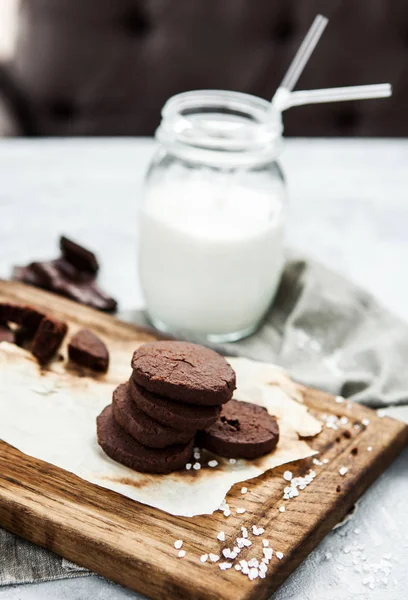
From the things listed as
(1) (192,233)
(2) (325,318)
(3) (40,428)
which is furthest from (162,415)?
(2) (325,318)

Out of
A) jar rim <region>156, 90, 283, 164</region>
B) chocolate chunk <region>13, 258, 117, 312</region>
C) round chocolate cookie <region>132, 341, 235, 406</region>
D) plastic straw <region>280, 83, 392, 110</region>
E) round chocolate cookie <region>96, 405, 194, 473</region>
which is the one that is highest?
plastic straw <region>280, 83, 392, 110</region>

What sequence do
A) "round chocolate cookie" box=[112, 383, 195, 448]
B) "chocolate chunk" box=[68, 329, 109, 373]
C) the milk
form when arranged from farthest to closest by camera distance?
the milk, "chocolate chunk" box=[68, 329, 109, 373], "round chocolate cookie" box=[112, 383, 195, 448]

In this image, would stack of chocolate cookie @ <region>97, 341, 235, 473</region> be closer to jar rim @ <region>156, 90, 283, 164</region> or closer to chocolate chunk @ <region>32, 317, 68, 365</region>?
chocolate chunk @ <region>32, 317, 68, 365</region>

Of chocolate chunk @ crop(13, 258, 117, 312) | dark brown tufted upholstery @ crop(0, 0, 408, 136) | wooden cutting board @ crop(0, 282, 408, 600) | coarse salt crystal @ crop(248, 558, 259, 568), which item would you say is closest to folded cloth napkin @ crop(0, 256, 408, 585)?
chocolate chunk @ crop(13, 258, 117, 312)

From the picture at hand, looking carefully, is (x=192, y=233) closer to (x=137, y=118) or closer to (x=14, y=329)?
(x=14, y=329)

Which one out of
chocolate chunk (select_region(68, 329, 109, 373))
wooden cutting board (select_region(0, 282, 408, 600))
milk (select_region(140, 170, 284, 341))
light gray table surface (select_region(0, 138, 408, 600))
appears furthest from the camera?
light gray table surface (select_region(0, 138, 408, 600))

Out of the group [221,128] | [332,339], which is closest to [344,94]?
[221,128]

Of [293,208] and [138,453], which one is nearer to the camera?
[138,453]

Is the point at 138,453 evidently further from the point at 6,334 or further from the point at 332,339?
the point at 332,339
